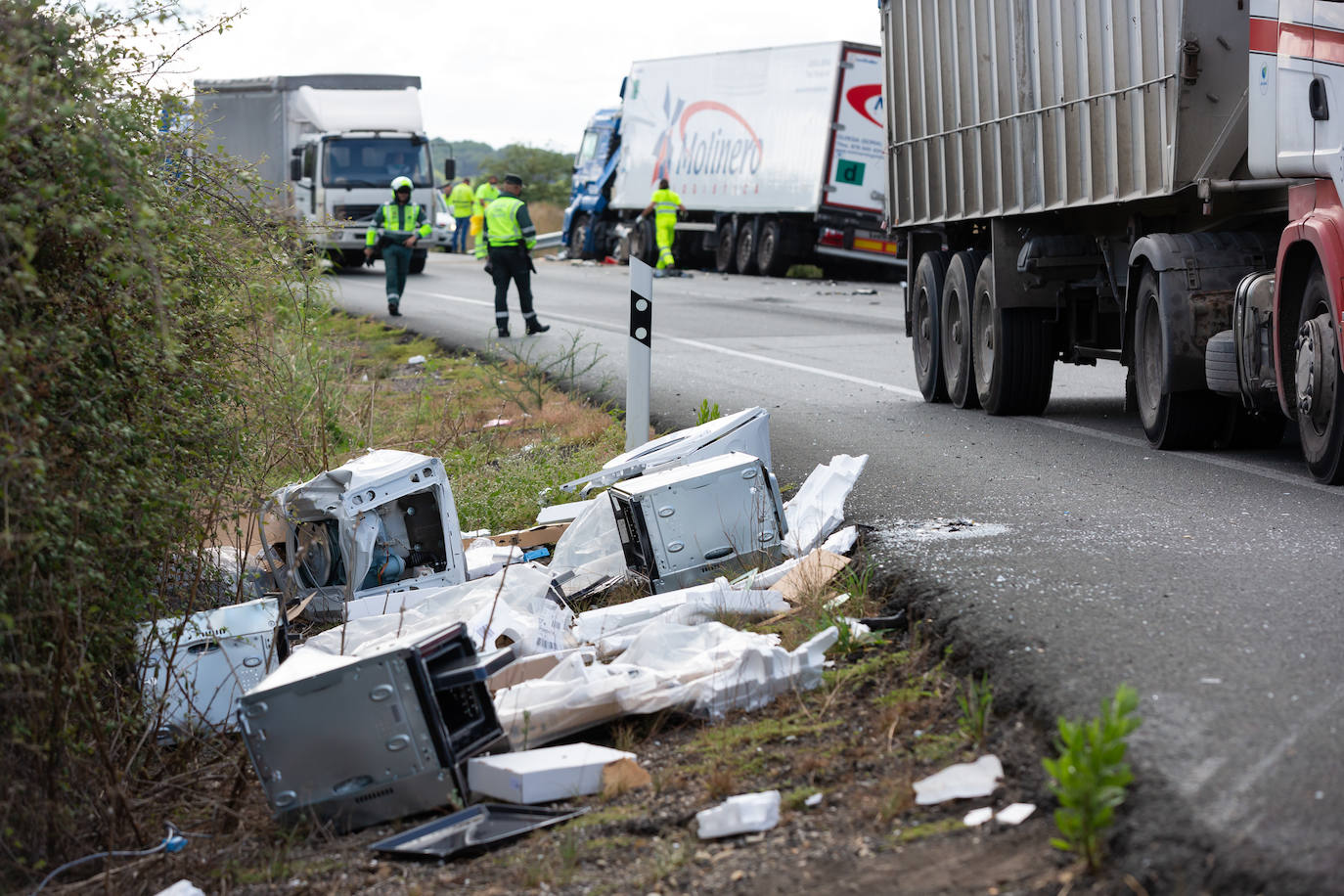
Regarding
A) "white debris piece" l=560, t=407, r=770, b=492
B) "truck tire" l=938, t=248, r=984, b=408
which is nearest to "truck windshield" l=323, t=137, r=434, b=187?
"truck tire" l=938, t=248, r=984, b=408

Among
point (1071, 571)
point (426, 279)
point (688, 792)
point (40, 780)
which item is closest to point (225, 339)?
point (40, 780)

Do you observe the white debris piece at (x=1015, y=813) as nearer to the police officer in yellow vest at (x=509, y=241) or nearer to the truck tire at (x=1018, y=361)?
the truck tire at (x=1018, y=361)

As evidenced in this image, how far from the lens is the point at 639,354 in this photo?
8078 millimetres

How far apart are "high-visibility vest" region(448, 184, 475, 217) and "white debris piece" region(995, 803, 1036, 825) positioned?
3810 cm

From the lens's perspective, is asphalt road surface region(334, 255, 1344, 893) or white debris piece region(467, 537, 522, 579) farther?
white debris piece region(467, 537, 522, 579)

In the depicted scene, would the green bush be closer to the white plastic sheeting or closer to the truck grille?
the white plastic sheeting

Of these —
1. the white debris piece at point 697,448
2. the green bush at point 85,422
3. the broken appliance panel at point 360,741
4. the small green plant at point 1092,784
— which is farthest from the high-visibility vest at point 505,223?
the small green plant at point 1092,784

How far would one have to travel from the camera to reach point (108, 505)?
4270mm

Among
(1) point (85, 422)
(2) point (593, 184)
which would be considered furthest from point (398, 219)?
(2) point (593, 184)

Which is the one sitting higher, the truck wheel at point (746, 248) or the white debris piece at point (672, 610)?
the truck wheel at point (746, 248)

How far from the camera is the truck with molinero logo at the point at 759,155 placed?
26.5 meters

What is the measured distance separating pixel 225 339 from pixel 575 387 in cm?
617

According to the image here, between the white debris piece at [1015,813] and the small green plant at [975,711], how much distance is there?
392mm

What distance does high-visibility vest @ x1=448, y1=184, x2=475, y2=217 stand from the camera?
40.3 m
